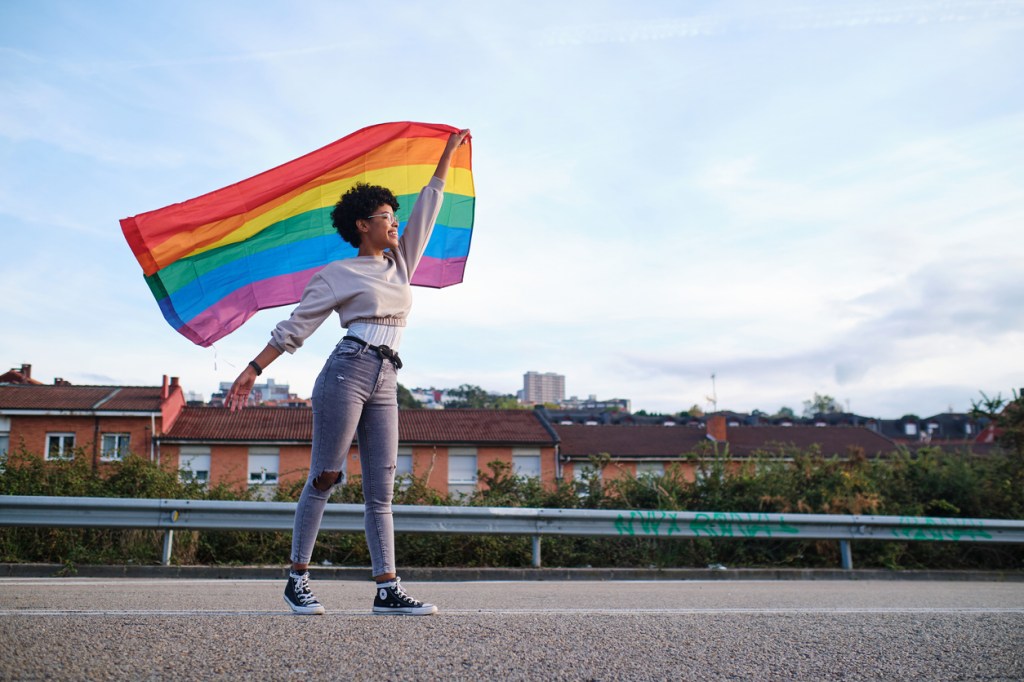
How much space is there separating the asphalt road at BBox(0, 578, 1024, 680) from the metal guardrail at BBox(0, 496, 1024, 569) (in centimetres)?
312

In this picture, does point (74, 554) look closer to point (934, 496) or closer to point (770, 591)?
point (770, 591)

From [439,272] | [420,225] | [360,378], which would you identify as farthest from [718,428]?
[360,378]

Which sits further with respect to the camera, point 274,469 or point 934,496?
point 274,469

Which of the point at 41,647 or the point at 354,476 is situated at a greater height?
the point at 354,476

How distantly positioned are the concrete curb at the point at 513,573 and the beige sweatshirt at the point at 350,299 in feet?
15.6

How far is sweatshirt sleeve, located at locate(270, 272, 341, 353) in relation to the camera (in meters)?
3.98

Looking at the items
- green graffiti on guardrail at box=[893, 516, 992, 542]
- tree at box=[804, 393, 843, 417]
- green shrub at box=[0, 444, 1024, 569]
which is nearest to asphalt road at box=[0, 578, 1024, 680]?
green shrub at box=[0, 444, 1024, 569]

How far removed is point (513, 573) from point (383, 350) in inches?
205

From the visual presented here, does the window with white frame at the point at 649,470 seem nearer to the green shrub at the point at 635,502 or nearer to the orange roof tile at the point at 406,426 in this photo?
the green shrub at the point at 635,502

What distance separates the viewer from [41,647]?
303 cm

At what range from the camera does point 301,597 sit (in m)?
4.05

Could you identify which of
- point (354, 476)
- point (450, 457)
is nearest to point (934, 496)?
point (354, 476)

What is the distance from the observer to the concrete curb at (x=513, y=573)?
7.86 m

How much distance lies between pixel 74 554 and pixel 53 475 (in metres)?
2.06
